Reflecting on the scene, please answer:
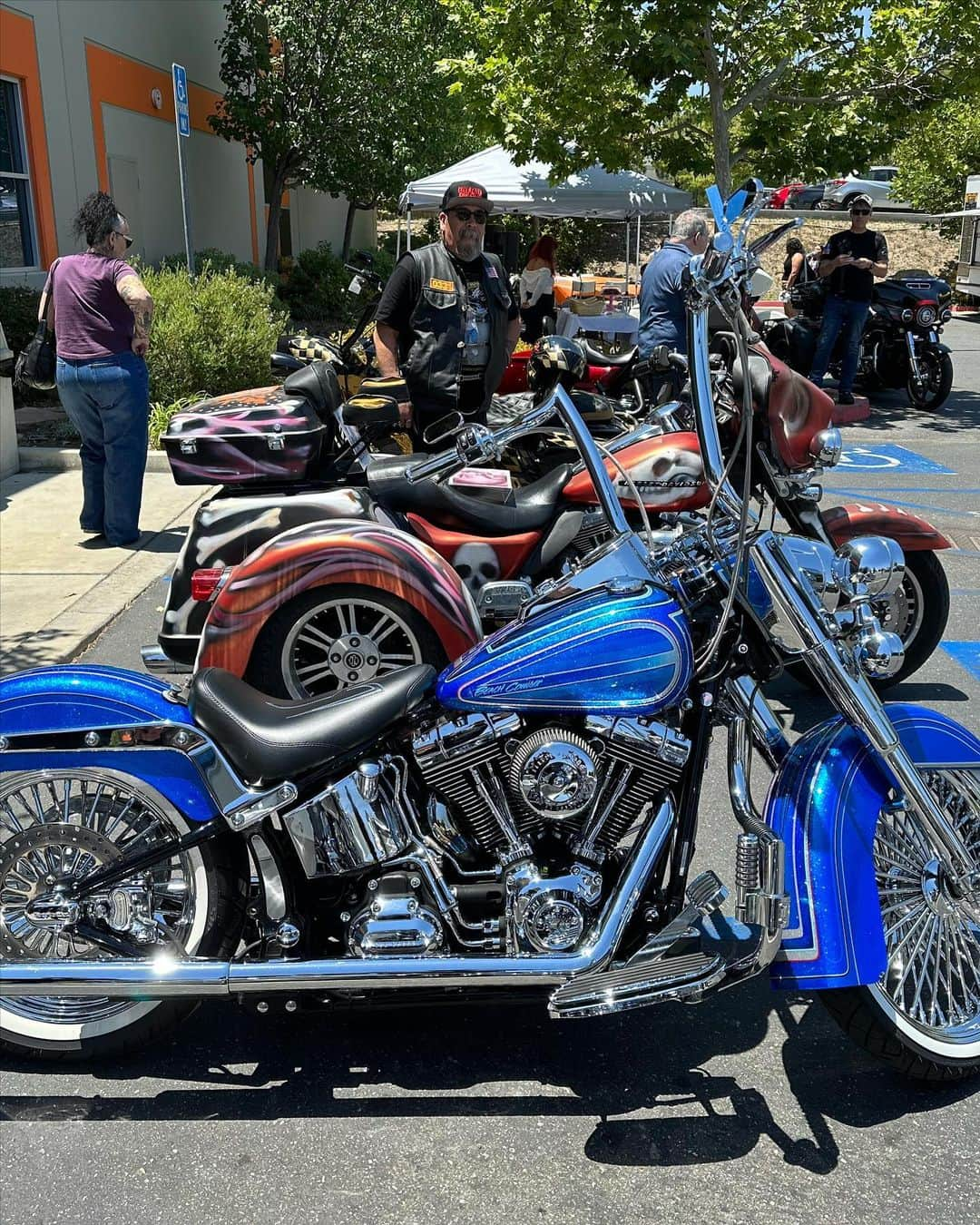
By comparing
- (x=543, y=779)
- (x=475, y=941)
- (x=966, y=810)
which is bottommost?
(x=475, y=941)

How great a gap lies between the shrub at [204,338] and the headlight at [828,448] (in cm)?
757

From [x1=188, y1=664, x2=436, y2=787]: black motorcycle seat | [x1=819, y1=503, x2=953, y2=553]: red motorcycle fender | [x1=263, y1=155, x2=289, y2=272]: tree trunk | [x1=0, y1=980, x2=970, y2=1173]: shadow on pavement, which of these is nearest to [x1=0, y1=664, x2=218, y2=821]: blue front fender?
[x1=188, y1=664, x2=436, y2=787]: black motorcycle seat

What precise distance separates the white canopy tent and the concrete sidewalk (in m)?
7.15

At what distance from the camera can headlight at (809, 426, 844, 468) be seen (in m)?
3.15

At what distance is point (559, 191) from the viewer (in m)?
14.1

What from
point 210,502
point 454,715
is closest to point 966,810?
point 454,715

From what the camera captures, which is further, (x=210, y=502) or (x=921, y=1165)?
(x=210, y=502)

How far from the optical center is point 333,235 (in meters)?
31.1

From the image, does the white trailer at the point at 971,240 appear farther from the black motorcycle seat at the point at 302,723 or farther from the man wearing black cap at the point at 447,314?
the black motorcycle seat at the point at 302,723

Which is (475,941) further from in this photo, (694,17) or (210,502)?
(694,17)

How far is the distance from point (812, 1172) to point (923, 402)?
11366 millimetres

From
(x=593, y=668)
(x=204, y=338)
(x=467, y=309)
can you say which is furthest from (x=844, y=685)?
(x=204, y=338)

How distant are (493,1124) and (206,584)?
7.51 feet

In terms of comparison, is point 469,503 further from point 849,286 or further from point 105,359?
point 849,286
